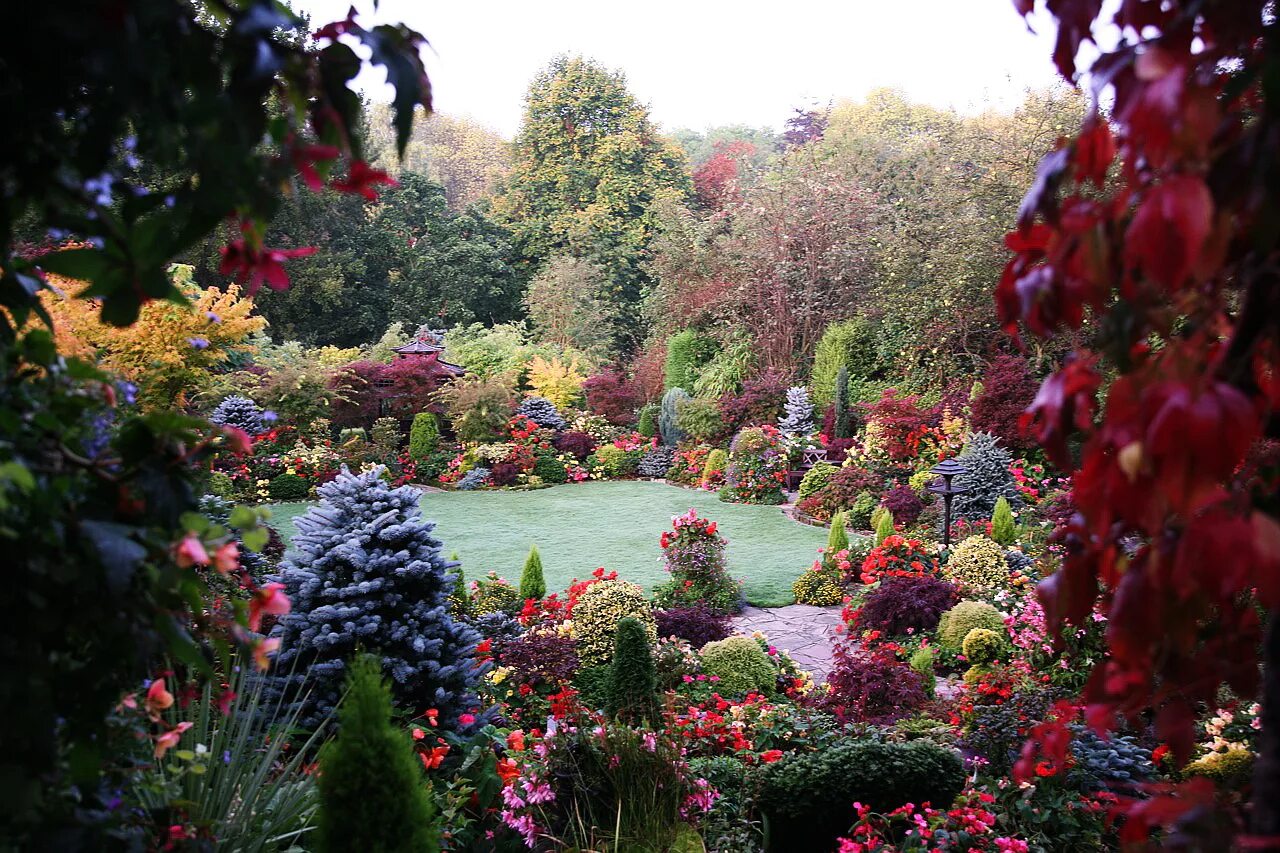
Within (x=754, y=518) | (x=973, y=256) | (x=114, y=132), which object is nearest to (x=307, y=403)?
(x=754, y=518)

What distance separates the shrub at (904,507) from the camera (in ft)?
30.8

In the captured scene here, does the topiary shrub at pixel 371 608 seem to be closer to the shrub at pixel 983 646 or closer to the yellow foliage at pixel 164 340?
the shrub at pixel 983 646

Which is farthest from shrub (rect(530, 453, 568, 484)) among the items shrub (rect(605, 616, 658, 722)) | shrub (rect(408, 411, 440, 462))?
shrub (rect(605, 616, 658, 722))

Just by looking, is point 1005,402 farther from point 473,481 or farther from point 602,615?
point 473,481

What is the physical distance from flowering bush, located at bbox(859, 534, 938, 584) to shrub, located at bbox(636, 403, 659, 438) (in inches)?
326

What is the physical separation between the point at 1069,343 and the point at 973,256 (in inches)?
70.4

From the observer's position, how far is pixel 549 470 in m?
13.9

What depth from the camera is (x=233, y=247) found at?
1.11 metres

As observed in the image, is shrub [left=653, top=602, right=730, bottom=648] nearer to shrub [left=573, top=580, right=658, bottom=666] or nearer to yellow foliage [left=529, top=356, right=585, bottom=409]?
shrub [left=573, top=580, right=658, bottom=666]

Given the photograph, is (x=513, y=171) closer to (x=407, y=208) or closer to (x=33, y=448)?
(x=407, y=208)

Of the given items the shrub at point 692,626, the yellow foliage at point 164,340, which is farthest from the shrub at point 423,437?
the shrub at point 692,626

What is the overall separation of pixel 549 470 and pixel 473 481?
1183 mm

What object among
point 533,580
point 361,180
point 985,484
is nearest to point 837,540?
point 985,484

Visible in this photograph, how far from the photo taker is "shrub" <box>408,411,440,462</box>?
14.1 metres
